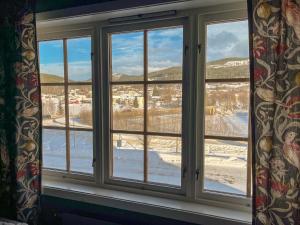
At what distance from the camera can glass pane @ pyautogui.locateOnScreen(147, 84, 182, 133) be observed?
173 cm

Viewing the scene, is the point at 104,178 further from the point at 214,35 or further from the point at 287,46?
the point at 287,46

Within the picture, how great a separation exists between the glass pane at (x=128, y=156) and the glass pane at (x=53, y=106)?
19.9 inches

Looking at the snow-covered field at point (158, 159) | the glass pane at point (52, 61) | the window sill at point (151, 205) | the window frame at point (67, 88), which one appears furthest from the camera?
→ the glass pane at point (52, 61)

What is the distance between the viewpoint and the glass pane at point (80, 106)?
6.53ft

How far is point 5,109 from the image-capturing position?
186cm

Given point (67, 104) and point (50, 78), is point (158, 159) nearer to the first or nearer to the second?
point (67, 104)

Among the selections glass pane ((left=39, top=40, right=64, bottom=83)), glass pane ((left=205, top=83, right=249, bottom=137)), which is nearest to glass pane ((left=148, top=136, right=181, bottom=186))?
glass pane ((left=205, top=83, right=249, bottom=137))

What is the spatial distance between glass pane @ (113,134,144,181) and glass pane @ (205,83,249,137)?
0.49m

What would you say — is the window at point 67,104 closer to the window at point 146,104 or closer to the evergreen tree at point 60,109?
the evergreen tree at point 60,109

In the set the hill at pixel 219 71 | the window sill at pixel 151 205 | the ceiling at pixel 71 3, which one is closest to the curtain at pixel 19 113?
the ceiling at pixel 71 3

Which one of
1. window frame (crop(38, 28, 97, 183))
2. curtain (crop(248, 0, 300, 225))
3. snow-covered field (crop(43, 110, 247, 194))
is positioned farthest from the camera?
A: window frame (crop(38, 28, 97, 183))

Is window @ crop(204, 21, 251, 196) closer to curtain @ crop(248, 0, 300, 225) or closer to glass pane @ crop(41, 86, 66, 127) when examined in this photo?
curtain @ crop(248, 0, 300, 225)

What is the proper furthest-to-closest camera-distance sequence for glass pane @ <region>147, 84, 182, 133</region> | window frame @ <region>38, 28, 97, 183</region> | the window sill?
window frame @ <region>38, 28, 97, 183</region> → glass pane @ <region>147, 84, 182, 133</region> → the window sill

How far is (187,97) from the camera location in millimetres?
1674
